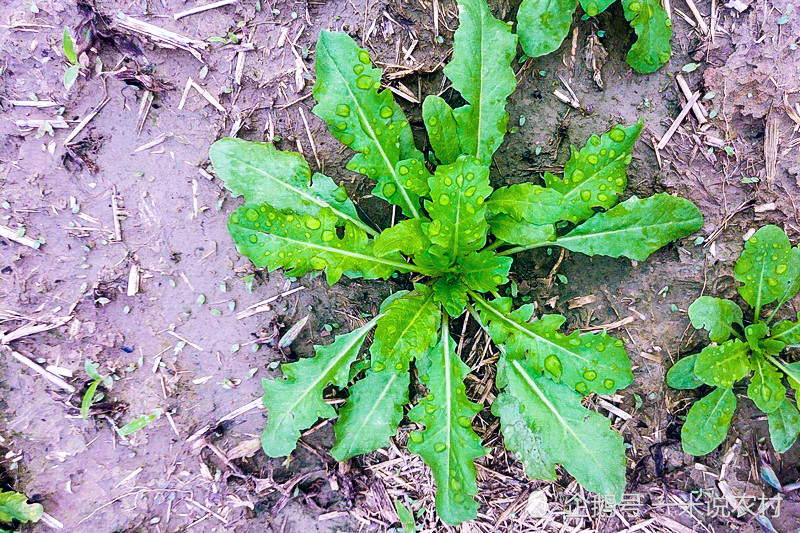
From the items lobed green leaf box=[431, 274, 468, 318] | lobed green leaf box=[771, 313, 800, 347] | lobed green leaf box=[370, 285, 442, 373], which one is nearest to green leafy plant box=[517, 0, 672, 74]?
lobed green leaf box=[431, 274, 468, 318]

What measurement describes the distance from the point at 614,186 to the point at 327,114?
4.37 feet

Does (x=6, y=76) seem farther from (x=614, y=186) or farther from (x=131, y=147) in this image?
(x=614, y=186)

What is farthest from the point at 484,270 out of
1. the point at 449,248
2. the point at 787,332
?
the point at 787,332

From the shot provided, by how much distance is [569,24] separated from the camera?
94.3 inches

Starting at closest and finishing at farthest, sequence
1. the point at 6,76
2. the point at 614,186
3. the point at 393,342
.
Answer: the point at 393,342 → the point at 614,186 → the point at 6,76

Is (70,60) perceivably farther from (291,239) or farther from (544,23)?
(544,23)

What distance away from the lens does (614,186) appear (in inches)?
90.6

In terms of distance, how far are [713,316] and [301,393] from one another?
6.49 ft

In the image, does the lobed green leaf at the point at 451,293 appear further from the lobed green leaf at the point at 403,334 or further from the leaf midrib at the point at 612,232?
the leaf midrib at the point at 612,232

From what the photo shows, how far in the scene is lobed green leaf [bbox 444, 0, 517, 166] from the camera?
228cm

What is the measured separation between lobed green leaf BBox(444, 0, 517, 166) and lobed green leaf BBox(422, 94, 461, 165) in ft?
0.11

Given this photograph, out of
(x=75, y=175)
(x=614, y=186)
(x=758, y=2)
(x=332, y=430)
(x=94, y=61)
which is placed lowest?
(x=332, y=430)

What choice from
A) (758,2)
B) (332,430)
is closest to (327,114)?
(332,430)

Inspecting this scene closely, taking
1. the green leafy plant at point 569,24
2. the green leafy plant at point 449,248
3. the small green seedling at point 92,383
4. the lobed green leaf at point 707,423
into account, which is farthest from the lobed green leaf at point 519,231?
the small green seedling at point 92,383
